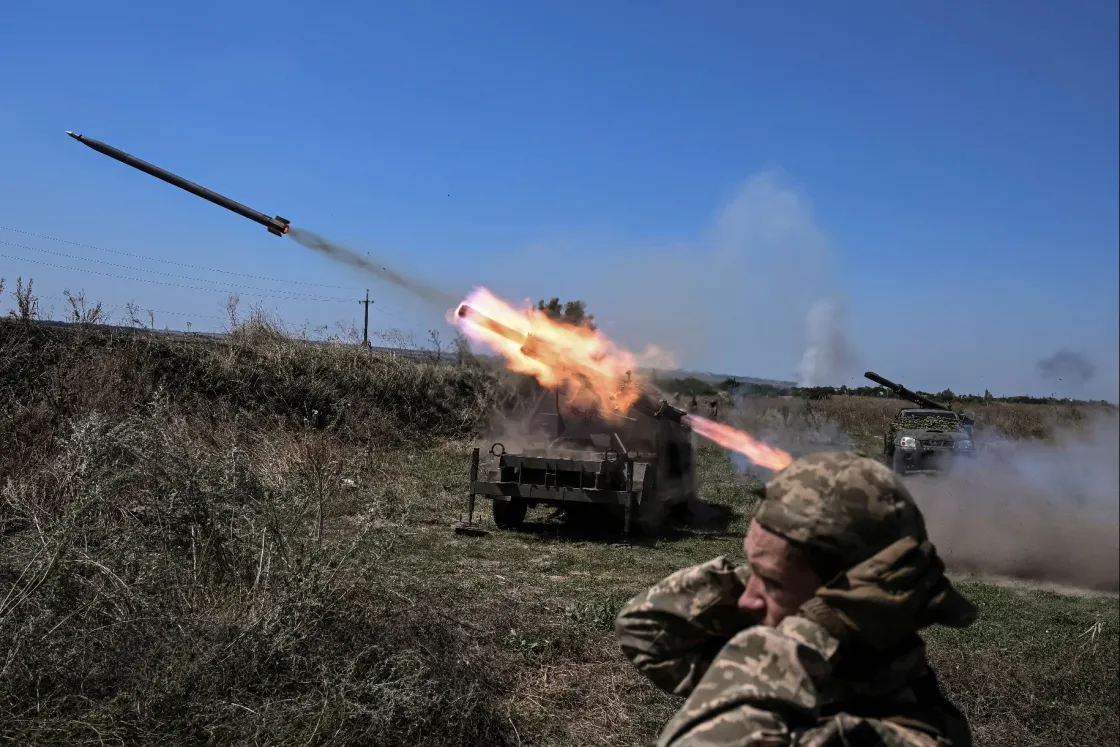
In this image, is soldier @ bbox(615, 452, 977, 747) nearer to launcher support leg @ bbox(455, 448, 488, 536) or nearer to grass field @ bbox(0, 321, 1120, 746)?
grass field @ bbox(0, 321, 1120, 746)

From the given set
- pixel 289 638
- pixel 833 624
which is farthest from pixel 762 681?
pixel 289 638

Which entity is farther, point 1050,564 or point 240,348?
point 240,348

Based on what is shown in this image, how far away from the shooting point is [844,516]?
1588 millimetres

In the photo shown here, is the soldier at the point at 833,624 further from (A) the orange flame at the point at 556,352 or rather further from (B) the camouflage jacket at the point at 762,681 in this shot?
(A) the orange flame at the point at 556,352

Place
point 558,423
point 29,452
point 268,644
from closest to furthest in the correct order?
point 268,644, point 29,452, point 558,423

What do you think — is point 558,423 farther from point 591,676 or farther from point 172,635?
point 172,635

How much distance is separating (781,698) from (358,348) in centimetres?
2137

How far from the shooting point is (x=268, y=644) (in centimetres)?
454

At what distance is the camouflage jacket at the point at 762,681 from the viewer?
141 centimetres

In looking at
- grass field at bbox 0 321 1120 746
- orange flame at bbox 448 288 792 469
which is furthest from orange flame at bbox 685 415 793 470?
grass field at bbox 0 321 1120 746

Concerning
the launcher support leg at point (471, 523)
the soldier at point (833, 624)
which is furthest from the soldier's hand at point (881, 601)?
the launcher support leg at point (471, 523)

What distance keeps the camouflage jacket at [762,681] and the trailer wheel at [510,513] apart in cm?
1027

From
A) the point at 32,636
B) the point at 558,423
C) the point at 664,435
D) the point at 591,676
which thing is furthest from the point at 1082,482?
the point at 32,636

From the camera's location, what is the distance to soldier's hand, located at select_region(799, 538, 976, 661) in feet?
4.94
